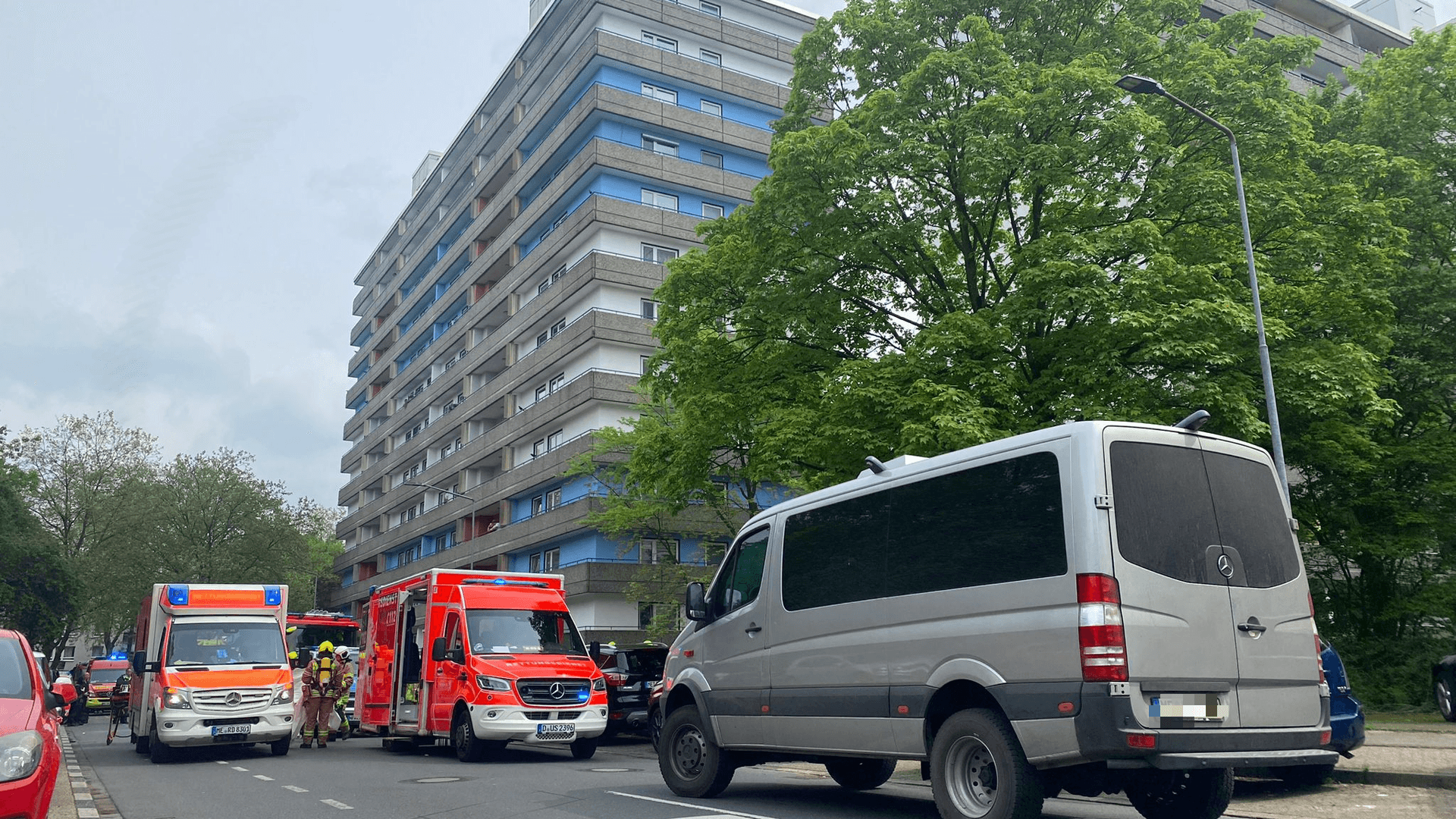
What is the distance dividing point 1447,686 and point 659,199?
37426 mm

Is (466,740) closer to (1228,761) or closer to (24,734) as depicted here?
(24,734)

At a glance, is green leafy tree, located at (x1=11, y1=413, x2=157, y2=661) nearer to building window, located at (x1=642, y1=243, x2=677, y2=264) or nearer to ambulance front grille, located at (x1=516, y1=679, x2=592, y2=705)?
building window, located at (x1=642, y1=243, x2=677, y2=264)

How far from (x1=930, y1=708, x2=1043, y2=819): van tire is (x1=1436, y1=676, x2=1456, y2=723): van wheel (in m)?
14.3

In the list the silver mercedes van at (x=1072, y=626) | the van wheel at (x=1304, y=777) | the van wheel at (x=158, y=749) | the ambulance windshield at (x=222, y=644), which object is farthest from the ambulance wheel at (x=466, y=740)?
the van wheel at (x=1304, y=777)

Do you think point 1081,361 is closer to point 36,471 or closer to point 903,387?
point 903,387

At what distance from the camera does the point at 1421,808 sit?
28.3 feet

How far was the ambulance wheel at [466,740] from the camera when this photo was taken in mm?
15586

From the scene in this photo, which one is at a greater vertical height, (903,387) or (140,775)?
(903,387)

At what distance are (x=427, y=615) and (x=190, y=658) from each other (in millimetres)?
3819

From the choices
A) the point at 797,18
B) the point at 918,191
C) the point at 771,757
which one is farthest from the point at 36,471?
the point at 771,757

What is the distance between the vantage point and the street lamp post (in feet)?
55.2

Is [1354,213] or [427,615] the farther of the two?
[1354,213]

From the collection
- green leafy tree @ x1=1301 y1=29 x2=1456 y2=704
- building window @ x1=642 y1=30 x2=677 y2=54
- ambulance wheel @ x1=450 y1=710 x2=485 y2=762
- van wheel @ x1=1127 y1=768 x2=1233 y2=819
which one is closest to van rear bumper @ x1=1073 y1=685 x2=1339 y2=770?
van wheel @ x1=1127 y1=768 x2=1233 y2=819

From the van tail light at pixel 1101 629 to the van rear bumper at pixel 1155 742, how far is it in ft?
0.35
